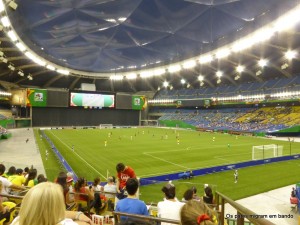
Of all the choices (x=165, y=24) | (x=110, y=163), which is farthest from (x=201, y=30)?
(x=110, y=163)

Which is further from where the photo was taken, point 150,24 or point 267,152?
point 150,24

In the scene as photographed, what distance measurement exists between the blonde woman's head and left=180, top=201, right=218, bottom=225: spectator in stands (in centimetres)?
121

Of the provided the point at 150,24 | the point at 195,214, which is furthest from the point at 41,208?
the point at 150,24

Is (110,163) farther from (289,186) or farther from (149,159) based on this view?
(289,186)

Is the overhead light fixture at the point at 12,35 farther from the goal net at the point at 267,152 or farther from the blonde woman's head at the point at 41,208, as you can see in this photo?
the blonde woman's head at the point at 41,208

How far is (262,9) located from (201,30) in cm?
1057

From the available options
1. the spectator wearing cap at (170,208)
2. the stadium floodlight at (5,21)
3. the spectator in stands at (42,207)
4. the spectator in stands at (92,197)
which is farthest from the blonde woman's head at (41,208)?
the stadium floodlight at (5,21)

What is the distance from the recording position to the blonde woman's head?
219 centimetres

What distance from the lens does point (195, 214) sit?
2.39m

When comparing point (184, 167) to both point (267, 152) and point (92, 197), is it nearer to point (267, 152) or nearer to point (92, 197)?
point (267, 152)

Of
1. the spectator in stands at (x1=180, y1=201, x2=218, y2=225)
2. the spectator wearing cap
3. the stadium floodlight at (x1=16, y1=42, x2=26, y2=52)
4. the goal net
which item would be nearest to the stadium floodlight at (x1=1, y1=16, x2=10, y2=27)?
the stadium floodlight at (x1=16, y1=42, x2=26, y2=52)

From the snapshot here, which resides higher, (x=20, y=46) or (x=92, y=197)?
(x=20, y=46)

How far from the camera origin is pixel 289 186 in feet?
55.3

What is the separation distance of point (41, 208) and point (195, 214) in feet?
4.68
